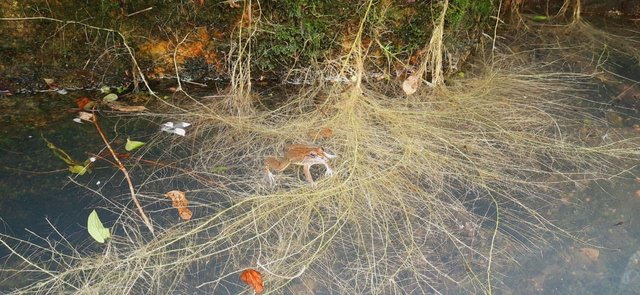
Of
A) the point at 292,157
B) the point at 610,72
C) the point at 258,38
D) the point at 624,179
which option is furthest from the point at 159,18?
the point at 610,72

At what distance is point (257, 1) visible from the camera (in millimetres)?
2746

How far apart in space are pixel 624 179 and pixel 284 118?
5.04 feet

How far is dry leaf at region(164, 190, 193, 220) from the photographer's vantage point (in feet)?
6.74

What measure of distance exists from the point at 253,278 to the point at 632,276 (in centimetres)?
133

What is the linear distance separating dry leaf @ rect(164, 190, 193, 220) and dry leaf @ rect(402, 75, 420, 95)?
1.31 metres

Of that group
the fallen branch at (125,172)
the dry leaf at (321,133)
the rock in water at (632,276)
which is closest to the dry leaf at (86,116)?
the fallen branch at (125,172)

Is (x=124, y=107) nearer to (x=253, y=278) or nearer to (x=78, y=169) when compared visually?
(x=78, y=169)

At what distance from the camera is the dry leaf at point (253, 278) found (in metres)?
1.79

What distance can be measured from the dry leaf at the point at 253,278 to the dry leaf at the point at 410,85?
139 centimetres

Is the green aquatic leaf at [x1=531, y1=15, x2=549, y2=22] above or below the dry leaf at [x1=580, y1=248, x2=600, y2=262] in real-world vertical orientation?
above

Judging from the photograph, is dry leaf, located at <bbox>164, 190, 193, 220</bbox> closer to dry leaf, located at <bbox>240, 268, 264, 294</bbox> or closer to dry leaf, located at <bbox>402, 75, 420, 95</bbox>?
dry leaf, located at <bbox>240, 268, 264, 294</bbox>

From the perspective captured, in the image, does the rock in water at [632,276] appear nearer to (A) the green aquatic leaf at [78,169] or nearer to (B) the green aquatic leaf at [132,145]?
(B) the green aquatic leaf at [132,145]

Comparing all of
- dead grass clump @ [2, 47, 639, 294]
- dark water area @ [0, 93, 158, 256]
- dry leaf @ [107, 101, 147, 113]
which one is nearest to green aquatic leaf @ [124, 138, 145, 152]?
dark water area @ [0, 93, 158, 256]

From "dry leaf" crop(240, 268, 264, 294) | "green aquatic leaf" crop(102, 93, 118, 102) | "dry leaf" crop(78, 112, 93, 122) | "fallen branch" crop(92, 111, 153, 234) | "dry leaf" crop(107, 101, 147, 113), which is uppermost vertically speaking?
"green aquatic leaf" crop(102, 93, 118, 102)
